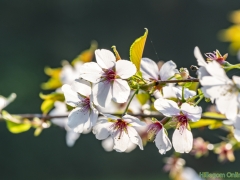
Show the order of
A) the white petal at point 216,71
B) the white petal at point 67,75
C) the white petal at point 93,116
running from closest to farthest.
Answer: the white petal at point 216,71
the white petal at point 93,116
the white petal at point 67,75

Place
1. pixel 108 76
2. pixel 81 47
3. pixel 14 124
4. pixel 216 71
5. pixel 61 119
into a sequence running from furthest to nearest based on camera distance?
pixel 81 47 < pixel 61 119 < pixel 14 124 < pixel 108 76 < pixel 216 71

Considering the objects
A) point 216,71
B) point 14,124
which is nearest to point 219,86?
point 216,71

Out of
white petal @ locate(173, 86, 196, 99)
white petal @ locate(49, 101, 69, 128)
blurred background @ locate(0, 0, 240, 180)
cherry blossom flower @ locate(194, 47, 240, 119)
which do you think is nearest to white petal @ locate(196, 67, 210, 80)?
cherry blossom flower @ locate(194, 47, 240, 119)

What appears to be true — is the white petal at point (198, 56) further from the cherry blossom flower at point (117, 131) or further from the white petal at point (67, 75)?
the white petal at point (67, 75)

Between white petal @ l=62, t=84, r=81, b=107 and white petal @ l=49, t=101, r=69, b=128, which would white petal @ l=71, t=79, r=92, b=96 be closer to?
white petal @ l=62, t=84, r=81, b=107

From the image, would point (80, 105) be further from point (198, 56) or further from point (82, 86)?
point (198, 56)

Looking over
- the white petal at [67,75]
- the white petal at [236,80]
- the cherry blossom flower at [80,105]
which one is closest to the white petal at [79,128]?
the cherry blossom flower at [80,105]

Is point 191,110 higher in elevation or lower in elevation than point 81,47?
higher

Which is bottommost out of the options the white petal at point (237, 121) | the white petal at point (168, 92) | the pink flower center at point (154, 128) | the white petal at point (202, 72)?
the pink flower center at point (154, 128)
